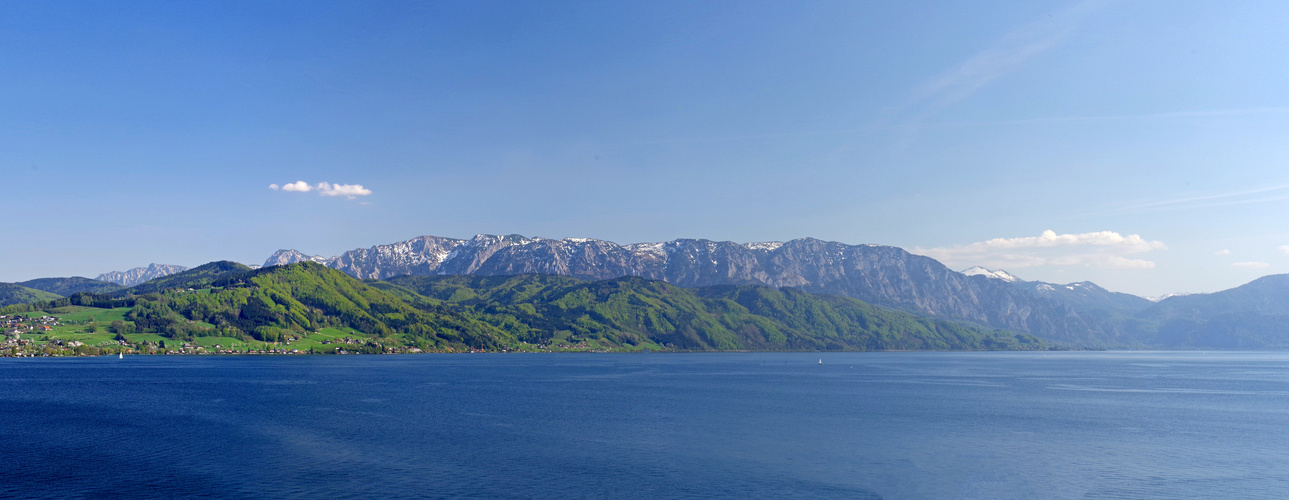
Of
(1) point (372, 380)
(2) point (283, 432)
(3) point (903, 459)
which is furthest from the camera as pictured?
(1) point (372, 380)

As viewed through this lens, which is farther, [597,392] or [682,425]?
[597,392]

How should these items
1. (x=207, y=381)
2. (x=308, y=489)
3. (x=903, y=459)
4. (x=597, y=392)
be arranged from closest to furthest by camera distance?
(x=308, y=489) → (x=903, y=459) → (x=597, y=392) → (x=207, y=381)

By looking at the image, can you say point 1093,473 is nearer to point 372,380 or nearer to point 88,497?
point 88,497

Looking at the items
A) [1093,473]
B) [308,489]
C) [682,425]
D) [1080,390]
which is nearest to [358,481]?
[308,489]

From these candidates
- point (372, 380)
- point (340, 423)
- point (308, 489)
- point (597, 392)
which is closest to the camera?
point (308, 489)

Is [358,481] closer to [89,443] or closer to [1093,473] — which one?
[89,443]

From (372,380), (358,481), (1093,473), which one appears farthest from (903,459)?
(372,380)
